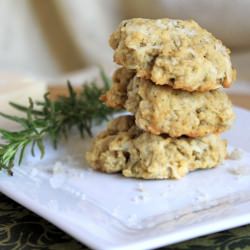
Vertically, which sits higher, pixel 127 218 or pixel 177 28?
pixel 177 28

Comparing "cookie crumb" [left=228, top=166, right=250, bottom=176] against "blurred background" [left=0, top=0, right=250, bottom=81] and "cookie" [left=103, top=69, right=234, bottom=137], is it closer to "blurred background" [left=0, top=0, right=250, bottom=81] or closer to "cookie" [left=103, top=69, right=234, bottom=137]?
"cookie" [left=103, top=69, right=234, bottom=137]

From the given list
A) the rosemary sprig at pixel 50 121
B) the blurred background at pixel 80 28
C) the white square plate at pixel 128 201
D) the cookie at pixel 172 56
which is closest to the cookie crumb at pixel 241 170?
the white square plate at pixel 128 201

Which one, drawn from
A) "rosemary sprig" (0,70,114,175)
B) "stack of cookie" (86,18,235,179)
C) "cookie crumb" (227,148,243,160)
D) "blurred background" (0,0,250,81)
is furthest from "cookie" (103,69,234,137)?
"blurred background" (0,0,250,81)

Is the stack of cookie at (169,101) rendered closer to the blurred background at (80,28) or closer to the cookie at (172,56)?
the cookie at (172,56)

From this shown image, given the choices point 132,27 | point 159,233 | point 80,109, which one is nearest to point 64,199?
point 159,233

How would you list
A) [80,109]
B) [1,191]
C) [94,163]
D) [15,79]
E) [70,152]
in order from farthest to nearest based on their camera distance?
1. [15,79]
2. [80,109]
3. [70,152]
4. [94,163]
5. [1,191]

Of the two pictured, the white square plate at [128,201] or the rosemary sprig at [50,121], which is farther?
the rosemary sprig at [50,121]

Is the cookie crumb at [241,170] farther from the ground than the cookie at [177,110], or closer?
closer

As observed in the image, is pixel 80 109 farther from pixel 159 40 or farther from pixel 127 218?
pixel 127 218
